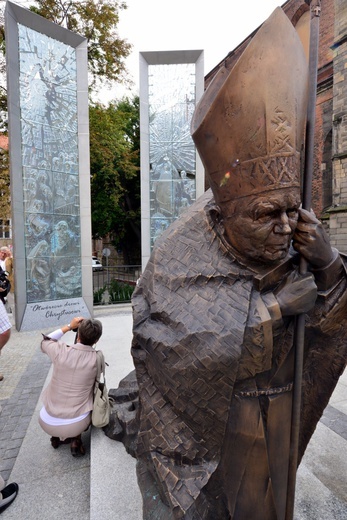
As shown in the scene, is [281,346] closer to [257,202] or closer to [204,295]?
[204,295]

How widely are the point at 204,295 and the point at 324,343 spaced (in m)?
0.77

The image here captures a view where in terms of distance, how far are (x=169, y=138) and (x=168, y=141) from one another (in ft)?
0.28

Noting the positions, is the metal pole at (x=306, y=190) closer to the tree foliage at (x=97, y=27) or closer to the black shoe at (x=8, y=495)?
the black shoe at (x=8, y=495)

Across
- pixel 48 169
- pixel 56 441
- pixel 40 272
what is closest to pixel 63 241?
pixel 40 272

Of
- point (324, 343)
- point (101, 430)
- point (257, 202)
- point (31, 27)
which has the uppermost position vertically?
point (31, 27)

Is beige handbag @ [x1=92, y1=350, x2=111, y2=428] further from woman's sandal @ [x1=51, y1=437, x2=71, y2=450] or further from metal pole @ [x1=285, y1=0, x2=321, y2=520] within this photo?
metal pole @ [x1=285, y1=0, x2=321, y2=520]

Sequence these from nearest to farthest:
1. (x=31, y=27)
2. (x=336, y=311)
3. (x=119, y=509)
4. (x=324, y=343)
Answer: (x=336, y=311) < (x=324, y=343) < (x=119, y=509) < (x=31, y=27)

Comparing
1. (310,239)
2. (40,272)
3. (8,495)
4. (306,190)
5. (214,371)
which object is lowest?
(8,495)

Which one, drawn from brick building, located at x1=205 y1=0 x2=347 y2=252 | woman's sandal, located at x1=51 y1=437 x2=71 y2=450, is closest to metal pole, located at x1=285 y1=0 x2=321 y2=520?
woman's sandal, located at x1=51 y1=437 x2=71 y2=450

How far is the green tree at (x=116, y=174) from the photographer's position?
13969mm

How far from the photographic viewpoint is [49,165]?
7.68 m

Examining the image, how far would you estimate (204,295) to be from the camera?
138 cm

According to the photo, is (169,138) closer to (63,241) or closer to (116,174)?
(63,241)

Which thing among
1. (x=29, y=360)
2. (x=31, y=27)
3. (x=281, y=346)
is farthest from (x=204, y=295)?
(x=31, y=27)
